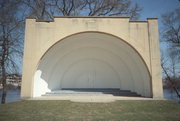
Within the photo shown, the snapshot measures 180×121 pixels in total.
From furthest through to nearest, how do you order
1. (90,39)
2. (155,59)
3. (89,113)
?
(90,39) → (155,59) → (89,113)

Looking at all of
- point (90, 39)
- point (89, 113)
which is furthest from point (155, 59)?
point (89, 113)

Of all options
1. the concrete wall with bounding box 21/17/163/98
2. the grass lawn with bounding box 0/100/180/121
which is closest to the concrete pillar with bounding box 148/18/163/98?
the concrete wall with bounding box 21/17/163/98

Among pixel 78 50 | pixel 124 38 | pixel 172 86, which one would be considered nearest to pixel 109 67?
pixel 78 50

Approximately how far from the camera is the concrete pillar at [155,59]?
31.0 ft

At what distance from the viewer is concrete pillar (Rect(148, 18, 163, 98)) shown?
31.0ft

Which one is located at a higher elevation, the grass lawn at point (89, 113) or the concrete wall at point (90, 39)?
the concrete wall at point (90, 39)

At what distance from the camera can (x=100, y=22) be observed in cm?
1005

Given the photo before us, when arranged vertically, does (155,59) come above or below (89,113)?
above

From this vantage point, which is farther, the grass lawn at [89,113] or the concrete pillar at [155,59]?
the concrete pillar at [155,59]

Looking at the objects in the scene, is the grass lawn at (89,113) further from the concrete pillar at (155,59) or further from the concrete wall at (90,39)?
the concrete wall at (90,39)

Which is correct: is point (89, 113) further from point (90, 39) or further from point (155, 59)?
point (90, 39)

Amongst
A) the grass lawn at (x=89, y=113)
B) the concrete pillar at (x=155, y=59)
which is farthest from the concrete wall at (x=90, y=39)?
the grass lawn at (x=89, y=113)

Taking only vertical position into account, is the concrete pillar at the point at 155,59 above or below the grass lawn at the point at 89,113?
above

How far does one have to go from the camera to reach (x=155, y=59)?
9.66 metres
